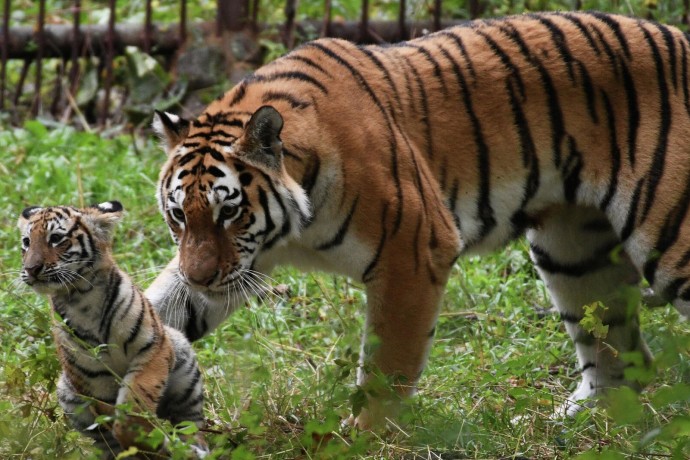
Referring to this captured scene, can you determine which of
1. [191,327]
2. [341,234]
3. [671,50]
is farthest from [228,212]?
[671,50]

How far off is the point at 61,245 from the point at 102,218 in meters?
0.20

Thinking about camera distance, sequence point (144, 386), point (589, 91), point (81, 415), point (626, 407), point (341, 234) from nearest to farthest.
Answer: point (626, 407), point (144, 386), point (81, 415), point (341, 234), point (589, 91)

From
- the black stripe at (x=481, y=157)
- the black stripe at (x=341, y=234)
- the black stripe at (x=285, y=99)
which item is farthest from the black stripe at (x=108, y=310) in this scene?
the black stripe at (x=481, y=157)

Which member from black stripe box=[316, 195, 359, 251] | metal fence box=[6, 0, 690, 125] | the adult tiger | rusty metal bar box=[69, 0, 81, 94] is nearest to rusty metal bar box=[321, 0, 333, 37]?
metal fence box=[6, 0, 690, 125]

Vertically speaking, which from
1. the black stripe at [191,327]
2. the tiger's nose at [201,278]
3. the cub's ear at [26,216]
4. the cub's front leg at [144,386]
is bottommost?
the black stripe at [191,327]

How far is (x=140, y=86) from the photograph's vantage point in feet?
25.2

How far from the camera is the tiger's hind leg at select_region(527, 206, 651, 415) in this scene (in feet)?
15.0

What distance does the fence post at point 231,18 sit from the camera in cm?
762

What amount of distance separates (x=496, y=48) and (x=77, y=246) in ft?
5.57

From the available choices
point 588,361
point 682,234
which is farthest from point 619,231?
point 588,361

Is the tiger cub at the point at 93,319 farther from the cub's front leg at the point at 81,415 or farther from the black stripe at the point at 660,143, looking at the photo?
the black stripe at the point at 660,143

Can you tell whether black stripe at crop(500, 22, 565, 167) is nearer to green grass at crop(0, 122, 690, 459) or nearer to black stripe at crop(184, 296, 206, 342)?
green grass at crop(0, 122, 690, 459)

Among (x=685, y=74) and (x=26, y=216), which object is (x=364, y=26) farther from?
(x=26, y=216)

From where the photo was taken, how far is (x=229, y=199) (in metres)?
3.75
